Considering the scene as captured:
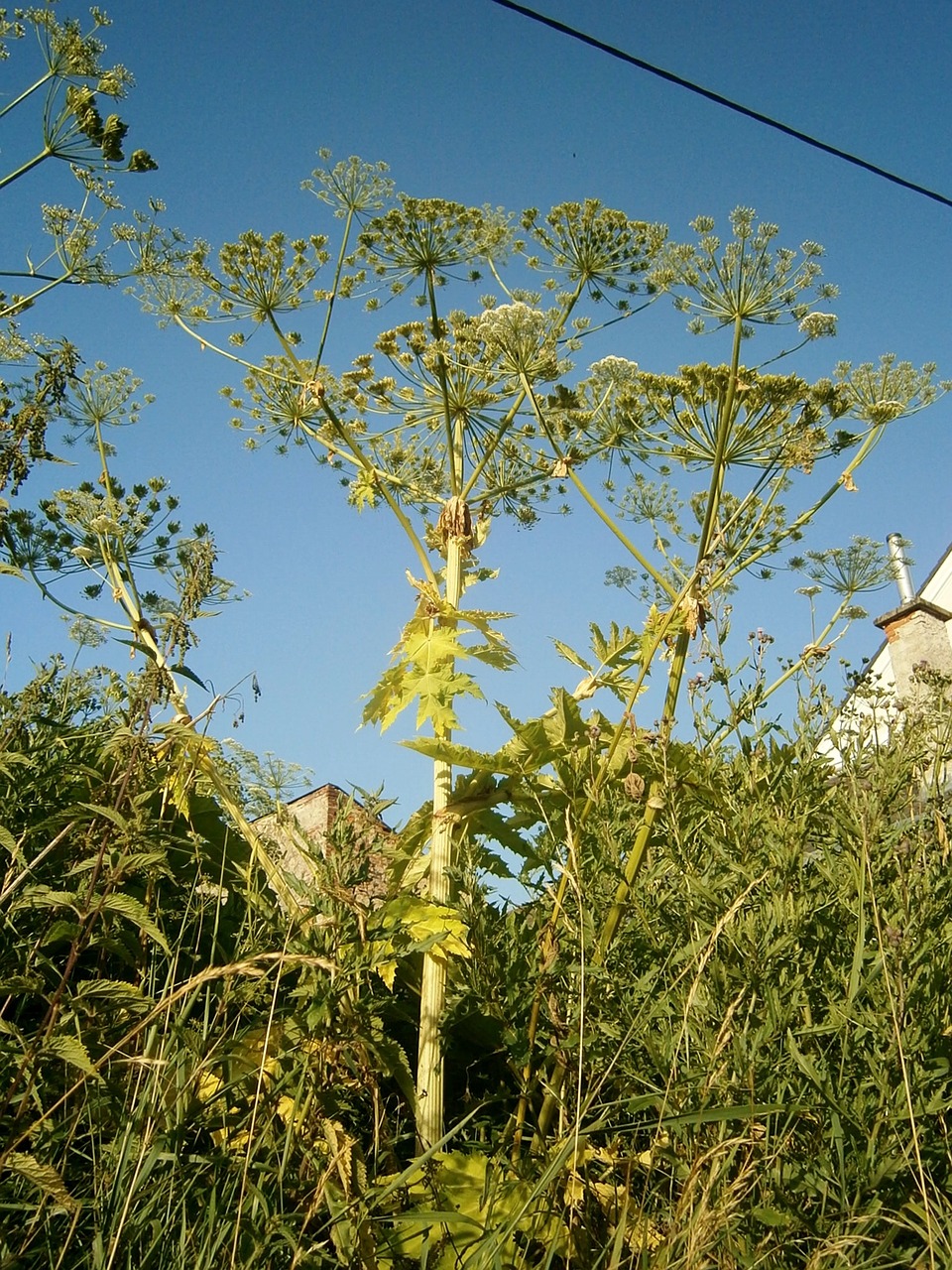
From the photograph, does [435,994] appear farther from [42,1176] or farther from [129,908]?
[42,1176]

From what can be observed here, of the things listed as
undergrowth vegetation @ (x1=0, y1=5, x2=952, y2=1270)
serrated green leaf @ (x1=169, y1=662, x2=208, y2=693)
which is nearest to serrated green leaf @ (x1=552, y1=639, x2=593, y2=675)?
undergrowth vegetation @ (x1=0, y1=5, x2=952, y2=1270)

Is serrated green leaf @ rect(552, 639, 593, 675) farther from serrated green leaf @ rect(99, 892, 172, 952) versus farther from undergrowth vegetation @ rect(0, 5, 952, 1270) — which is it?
serrated green leaf @ rect(99, 892, 172, 952)

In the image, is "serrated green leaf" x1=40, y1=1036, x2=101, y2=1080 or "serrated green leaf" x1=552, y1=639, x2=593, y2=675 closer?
"serrated green leaf" x1=40, y1=1036, x2=101, y2=1080

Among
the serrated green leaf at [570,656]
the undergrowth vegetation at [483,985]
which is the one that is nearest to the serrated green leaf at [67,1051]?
the undergrowth vegetation at [483,985]

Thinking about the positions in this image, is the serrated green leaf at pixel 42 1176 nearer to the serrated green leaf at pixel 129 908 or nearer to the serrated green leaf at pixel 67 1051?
the serrated green leaf at pixel 67 1051

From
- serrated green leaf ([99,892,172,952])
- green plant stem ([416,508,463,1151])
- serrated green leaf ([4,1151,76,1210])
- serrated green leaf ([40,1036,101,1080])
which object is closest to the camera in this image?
serrated green leaf ([4,1151,76,1210])

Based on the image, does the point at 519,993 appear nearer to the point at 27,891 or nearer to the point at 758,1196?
the point at 758,1196

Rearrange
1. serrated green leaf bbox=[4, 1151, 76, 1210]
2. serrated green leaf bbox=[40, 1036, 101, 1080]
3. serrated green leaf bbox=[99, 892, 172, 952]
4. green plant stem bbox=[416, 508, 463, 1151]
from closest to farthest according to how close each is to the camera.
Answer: serrated green leaf bbox=[4, 1151, 76, 1210]
serrated green leaf bbox=[40, 1036, 101, 1080]
serrated green leaf bbox=[99, 892, 172, 952]
green plant stem bbox=[416, 508, 463, 1151]

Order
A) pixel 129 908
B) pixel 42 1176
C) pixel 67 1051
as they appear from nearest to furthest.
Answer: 1. pixel 42 1176
2. pixel 67 1051
3. pixel 129 908

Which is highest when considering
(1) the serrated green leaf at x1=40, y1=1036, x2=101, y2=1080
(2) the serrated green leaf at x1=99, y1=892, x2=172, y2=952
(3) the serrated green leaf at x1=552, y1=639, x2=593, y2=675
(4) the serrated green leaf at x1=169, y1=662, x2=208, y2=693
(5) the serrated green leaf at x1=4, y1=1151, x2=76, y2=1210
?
(3) the serrated green leaf at x1=552, y1=639, x2=593, y2=675

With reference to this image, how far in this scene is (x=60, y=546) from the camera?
17.8 feet

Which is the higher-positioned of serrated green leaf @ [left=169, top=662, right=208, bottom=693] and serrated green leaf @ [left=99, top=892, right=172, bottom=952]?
serrated green leaf @ [left=169, top=662, right=208, bottom=693]

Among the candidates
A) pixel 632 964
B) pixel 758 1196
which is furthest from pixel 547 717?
pixel 758 1196

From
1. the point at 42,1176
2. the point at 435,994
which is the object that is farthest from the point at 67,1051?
the point at 435,994
